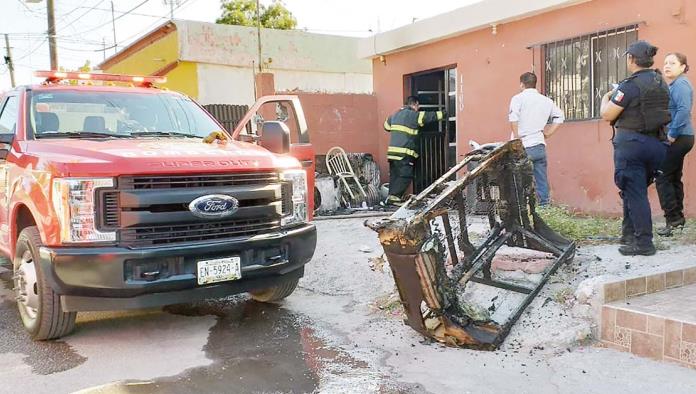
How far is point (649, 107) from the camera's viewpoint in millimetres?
4793

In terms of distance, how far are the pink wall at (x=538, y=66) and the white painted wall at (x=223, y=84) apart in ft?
28.1

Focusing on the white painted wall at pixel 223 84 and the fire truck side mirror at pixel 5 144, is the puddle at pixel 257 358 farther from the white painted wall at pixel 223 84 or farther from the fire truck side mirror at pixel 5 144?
the white painted wall at pixel 223 84

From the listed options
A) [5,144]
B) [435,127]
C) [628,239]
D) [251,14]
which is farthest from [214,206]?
[251,14]

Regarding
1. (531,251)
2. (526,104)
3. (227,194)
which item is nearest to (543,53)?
(526,104)

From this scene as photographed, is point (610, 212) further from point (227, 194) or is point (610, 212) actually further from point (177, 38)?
point (177, 38)

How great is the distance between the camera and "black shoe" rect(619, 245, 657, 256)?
4.91 metres

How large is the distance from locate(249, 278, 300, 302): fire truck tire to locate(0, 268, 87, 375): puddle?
1.56m

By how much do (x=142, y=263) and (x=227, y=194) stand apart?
0.75 m

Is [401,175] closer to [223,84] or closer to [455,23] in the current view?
[455,23]

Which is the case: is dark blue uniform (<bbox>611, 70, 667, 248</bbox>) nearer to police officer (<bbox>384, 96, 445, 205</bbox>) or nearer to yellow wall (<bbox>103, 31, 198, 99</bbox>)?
police officer (<bbox>384, 96, 445, 205</bbox>)

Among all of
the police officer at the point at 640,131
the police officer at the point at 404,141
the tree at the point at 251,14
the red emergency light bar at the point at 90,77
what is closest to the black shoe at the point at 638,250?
the police officer at the point at 640,131

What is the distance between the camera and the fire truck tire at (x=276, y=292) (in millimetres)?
5293

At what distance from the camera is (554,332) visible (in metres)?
4.11

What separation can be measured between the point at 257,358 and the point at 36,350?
1.61m
